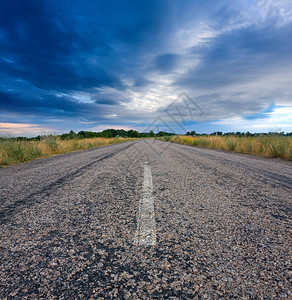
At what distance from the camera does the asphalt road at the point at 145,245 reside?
76 cm

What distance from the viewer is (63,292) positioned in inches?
28.8

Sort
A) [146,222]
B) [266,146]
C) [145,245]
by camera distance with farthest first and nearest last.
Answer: [266,146], [146,222], [145,245]

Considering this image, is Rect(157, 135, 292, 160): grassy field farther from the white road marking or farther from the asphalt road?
the white road marking

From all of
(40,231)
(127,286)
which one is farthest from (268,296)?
(40,231)

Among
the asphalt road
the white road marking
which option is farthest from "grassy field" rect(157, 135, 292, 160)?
the white road marking

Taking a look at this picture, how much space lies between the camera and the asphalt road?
0.76m

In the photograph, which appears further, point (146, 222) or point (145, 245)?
point (146, 222)

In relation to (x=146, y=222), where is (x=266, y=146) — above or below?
above

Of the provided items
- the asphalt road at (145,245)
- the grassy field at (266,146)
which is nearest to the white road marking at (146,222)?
the asphalt road at (145,245)

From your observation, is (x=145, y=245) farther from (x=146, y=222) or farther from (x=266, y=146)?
(x=266, y=146)

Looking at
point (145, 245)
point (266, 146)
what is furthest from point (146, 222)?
point (266, 146)

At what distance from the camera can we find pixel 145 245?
1.06 meters

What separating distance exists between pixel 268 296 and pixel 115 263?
0.71 meters

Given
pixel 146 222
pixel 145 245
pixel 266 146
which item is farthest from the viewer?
pixel 266 146
